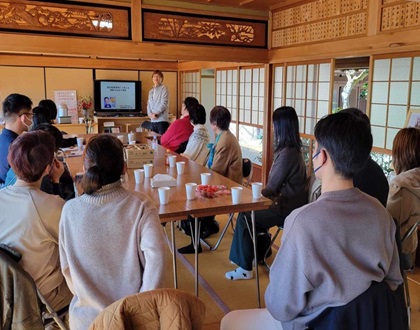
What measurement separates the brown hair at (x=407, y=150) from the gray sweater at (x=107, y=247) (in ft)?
5.32

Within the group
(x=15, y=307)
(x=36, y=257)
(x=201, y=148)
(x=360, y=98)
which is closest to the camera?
(x=15, y=307)

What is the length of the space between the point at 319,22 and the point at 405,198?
8.32 feet

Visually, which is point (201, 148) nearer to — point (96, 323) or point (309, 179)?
point (309, 179)

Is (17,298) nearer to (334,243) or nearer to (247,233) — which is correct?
(334,243)

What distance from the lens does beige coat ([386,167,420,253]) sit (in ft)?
7.20

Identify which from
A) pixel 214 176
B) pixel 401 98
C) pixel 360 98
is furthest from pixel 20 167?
pixel 360 98

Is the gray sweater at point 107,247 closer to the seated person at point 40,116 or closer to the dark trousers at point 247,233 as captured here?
the dark trousers at point 247,233

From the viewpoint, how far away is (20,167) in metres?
1.68

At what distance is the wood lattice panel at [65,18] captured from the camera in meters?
3.71

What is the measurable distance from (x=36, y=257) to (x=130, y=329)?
0.82 m

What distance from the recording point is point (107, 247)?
54.6 inches

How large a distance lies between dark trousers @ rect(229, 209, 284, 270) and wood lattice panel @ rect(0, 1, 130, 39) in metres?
2.49

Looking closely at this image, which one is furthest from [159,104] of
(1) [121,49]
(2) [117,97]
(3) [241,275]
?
(3) [241,275]

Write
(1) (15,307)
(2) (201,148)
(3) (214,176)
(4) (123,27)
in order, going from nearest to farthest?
1. (1) (15,307)
2. (3) (214,176)
3. (2) (201,148)
4. (4) (123,27)
